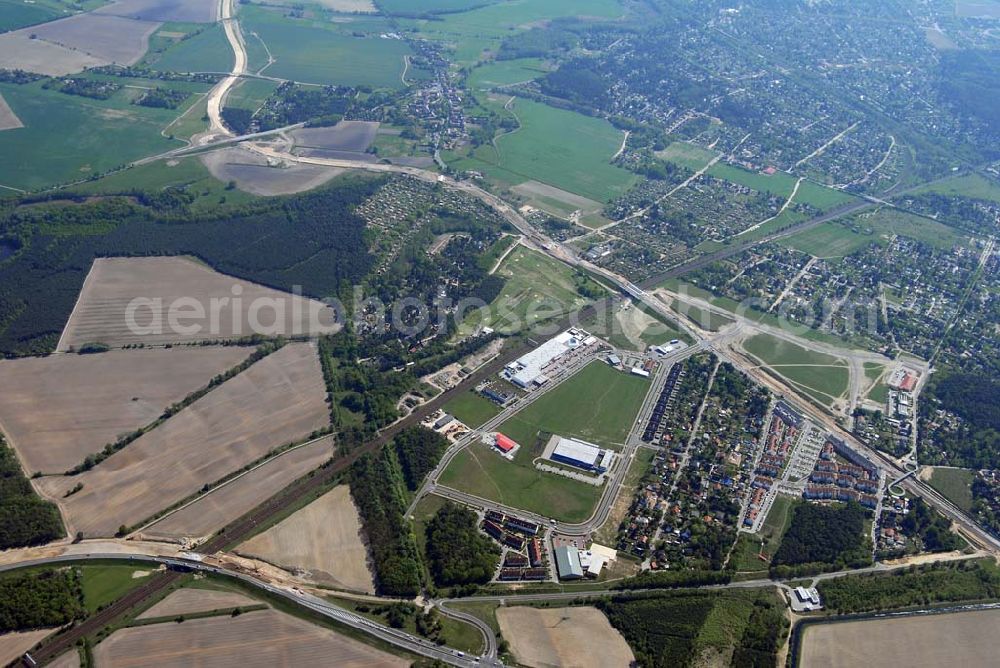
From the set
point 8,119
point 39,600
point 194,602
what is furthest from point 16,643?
point 8,119

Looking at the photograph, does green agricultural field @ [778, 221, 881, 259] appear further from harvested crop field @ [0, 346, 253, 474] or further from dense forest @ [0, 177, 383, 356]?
harvested crop field @ [0, 346, 253, 474]

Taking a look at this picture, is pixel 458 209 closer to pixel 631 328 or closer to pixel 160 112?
pixel 631 328

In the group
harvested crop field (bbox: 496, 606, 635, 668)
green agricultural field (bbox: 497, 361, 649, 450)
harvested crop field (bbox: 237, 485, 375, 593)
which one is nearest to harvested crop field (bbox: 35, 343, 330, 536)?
harvested crop field (bbox: 237, 485, 375, 593)

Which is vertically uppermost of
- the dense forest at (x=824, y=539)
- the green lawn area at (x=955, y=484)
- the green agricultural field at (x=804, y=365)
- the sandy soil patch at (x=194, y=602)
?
the green agricultural field at (x=804, y=365)

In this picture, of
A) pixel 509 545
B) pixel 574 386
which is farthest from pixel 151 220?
pixel 509 545

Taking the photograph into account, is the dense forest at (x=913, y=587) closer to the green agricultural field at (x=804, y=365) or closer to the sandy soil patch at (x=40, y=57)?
the green agricultural field at (x=804, y=365)

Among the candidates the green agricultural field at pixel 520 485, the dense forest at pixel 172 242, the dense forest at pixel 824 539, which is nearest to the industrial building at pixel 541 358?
the green agricultural field at pixel 520 485
